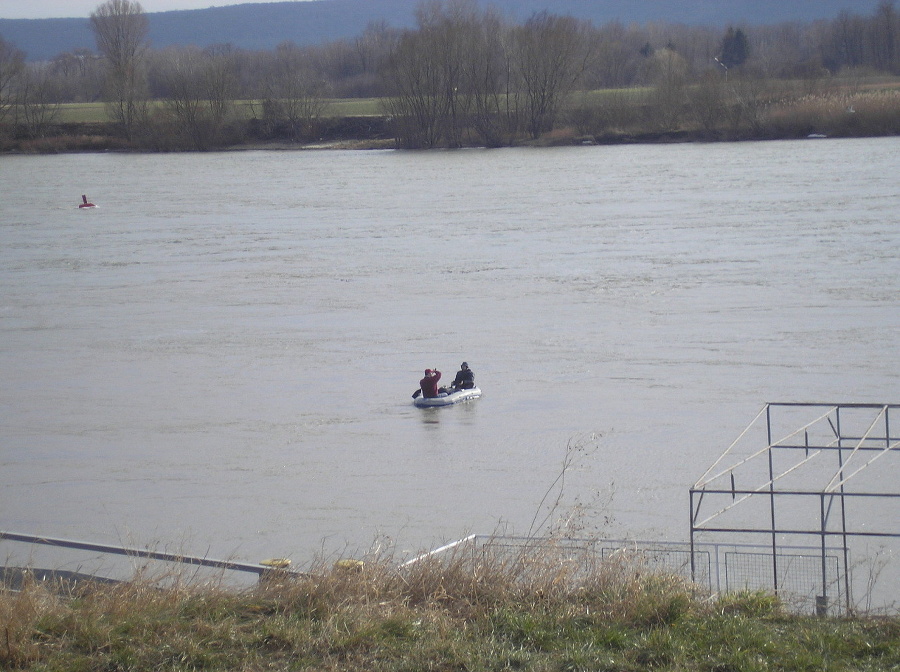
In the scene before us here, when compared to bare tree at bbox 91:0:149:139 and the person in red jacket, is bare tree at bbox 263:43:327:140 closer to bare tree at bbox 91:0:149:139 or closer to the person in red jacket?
bare tree at bbox 91:0:149:139

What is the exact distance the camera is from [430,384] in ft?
39.0

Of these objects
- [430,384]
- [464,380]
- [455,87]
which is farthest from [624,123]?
[430,384]

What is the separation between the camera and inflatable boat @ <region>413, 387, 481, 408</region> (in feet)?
38.4

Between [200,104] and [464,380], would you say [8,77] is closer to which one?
[200,104]

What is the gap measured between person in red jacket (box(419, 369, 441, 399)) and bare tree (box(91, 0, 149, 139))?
65287 mm

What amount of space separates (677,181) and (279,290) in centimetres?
2070

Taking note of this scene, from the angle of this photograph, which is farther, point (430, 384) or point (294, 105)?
point (294, 105)

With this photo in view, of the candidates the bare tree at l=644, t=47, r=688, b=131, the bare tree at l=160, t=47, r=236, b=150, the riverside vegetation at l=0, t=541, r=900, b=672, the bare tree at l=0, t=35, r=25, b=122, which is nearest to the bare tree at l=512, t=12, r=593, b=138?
the bare tree at l=644, t=47, r=688, b=131

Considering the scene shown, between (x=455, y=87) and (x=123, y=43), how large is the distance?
99.0 feet

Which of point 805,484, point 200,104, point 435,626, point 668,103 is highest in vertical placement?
point 200,104

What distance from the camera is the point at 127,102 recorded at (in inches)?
2835

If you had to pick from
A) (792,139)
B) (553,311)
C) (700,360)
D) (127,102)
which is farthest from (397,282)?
(127,102)

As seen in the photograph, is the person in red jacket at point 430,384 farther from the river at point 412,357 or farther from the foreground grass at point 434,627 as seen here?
the foreground grass at point 434,627

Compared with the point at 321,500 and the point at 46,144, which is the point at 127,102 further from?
the point at 321,500
